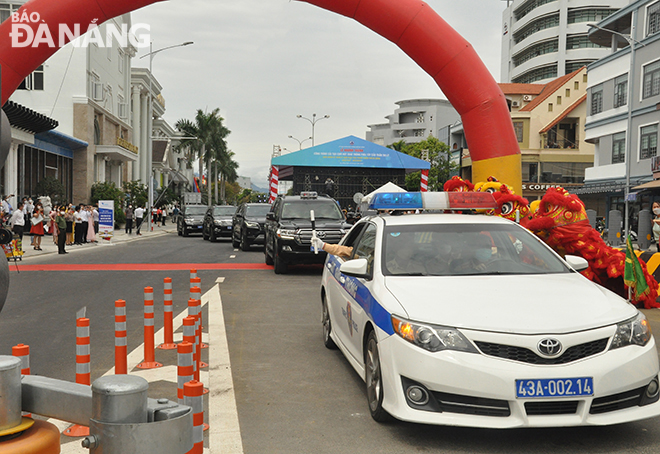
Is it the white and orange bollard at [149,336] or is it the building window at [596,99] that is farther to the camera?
the building window at [596,99]

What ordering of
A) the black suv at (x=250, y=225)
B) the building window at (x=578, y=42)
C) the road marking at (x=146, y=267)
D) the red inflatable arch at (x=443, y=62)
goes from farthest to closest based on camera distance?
the building window at (x=578, y=42) → the black suv at (x=250, y=225) → the road marking at (x=146, y=267) → the red inflatable arch at (x=443, y=62)

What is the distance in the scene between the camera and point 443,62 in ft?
49.2

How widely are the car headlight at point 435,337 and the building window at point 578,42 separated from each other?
75052mm

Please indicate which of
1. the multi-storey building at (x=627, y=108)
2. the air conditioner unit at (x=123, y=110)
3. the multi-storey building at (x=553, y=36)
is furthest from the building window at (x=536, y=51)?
the air conditioner unit at (x=123, y=110)

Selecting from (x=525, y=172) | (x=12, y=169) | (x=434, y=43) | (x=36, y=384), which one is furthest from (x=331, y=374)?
(x=525, y=172)

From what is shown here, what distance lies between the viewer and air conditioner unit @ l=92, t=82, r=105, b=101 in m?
43.6

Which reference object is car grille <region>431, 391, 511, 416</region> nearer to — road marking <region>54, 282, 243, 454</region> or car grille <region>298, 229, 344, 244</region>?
road marking <region>54, 282, 243, 454</region>

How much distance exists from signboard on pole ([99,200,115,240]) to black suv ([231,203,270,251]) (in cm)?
717

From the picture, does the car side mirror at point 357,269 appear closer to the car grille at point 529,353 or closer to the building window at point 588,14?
the car grille at point 529,353

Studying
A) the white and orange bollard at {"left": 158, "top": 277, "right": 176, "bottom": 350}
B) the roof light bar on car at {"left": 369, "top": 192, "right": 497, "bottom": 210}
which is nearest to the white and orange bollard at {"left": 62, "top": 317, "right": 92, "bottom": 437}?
the white and orange bollard at {"left": 158, "top": 277, "right": 176, "bottom": 350}

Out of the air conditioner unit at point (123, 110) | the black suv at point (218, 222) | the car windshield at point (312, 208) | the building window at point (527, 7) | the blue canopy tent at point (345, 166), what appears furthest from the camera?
the building window at point (527, 7)

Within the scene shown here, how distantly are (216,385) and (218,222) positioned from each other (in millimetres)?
25012

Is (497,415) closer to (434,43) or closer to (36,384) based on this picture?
(36,384)

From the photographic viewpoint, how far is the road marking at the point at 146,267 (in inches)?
672
